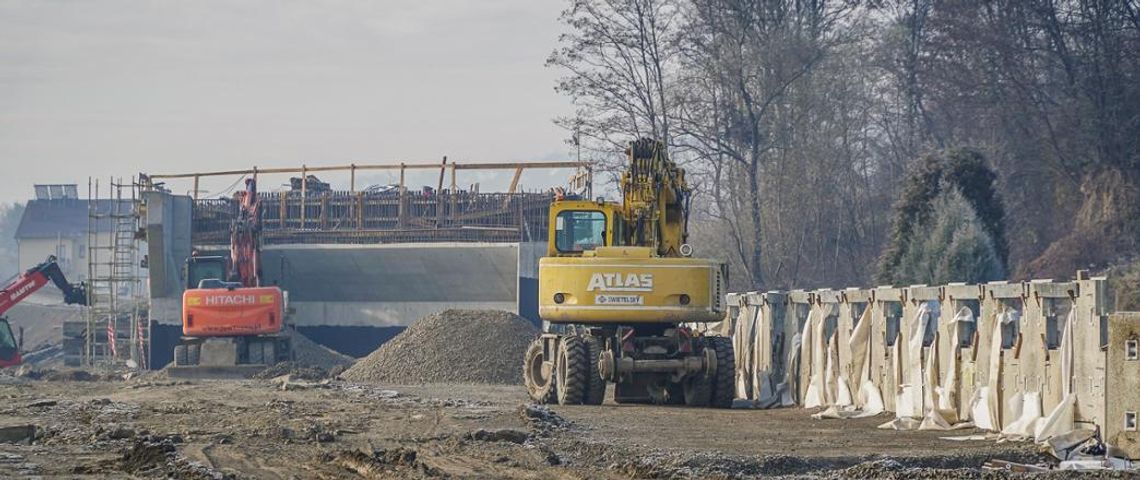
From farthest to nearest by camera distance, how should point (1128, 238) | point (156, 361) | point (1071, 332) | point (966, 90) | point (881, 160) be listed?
point (881, 160)
point (156, 361)
point (966, 90)
point (1128, 238)
point (1071, 332)

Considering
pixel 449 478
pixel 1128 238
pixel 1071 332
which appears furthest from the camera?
pixel 1128 238

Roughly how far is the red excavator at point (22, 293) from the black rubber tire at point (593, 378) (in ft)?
80.3

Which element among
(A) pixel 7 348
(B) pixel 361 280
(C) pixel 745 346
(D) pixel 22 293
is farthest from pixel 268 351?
(C) pixel 745 346

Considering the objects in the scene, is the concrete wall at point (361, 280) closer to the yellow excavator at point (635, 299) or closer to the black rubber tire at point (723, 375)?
the yellow excavator at point (635, 299)

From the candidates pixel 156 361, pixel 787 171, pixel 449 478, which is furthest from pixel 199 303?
pixel 449 478

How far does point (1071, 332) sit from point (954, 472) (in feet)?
9.40

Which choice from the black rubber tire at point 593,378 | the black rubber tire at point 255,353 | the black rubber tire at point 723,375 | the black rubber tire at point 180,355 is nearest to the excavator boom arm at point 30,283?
the black rubber tire at point 180,355

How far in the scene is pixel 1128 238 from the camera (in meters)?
39.2

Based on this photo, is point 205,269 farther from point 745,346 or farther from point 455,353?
point 745,346

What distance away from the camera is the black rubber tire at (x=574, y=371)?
79.3ft

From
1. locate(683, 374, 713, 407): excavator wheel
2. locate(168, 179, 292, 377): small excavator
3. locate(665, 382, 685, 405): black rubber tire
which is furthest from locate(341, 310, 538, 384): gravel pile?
Answer: locate(683, 374, 713, 407): excavator wheel

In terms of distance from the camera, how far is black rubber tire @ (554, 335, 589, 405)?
79.3 ft

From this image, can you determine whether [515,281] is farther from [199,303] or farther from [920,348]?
[920,348]

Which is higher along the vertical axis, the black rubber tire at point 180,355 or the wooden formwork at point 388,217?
the wooden formwork at point 388,217
